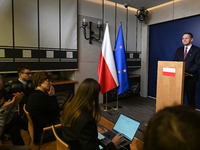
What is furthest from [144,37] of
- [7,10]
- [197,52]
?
[7,10]

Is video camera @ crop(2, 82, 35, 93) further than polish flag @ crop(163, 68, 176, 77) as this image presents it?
No

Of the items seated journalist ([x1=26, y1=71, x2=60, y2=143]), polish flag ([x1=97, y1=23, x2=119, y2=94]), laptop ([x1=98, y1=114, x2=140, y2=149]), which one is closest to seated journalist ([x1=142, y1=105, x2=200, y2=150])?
laptop ([x1=98, y1=114, x2=140, y2=149])

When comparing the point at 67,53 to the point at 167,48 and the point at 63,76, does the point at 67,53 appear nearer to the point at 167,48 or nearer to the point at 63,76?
the point at 63,76

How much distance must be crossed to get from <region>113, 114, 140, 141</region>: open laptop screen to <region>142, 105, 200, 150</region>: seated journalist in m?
1.00

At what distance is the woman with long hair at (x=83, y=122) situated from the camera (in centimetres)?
100

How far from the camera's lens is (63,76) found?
3576 millimetres

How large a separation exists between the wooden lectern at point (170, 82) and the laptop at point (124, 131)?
2.45 ft

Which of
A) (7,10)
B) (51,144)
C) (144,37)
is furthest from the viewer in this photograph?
(144,37)

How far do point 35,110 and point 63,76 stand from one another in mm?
1986

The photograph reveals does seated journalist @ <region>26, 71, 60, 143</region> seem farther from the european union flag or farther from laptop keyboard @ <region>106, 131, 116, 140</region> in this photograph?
the european union flag

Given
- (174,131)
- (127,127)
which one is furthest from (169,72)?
(174,131)

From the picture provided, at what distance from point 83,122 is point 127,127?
1.92ft

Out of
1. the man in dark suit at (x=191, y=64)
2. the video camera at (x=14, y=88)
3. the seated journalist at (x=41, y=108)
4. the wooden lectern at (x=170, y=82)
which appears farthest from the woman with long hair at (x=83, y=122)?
the man in dark suit at (x=191, y=64)

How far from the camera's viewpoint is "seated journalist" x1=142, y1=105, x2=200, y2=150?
342 mm
